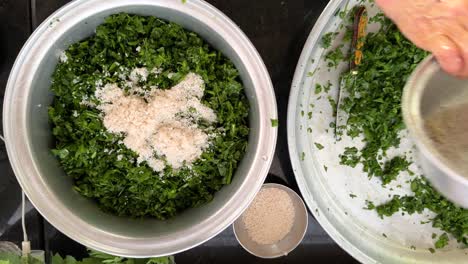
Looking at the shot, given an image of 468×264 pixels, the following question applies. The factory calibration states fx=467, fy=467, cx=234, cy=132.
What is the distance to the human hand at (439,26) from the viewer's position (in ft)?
3.14

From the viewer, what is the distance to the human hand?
0.96 meters

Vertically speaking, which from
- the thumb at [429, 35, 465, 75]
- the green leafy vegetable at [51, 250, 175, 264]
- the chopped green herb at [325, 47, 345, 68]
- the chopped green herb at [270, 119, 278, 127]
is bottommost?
the green leafy vegetable at [51, 250, 175, 264]

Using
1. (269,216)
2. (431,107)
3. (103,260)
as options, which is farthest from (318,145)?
(103,260)

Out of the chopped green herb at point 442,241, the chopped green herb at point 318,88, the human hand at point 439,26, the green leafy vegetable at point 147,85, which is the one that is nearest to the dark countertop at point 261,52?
the chopped green herb at point 318,88

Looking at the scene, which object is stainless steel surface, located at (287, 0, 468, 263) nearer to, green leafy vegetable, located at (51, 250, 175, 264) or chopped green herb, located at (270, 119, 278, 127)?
chopped green herb, located at (270, 119, 278, 127)

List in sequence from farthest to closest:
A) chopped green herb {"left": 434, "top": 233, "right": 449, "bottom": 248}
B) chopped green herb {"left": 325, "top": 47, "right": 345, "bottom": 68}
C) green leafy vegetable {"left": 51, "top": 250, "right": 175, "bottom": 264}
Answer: chopped green herb {"left": 434, "top": 233, "right": 449, "bottom": 248}
chopped green herb {"left": 325, "top": 47, "right": 345, "bottom": 68}
green leafy vegetable {"left": 51, "top": 250, "right": 175, "bottom": 264}

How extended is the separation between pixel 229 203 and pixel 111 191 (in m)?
0.36

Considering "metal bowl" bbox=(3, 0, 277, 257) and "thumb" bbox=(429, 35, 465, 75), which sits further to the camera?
"metal bowl" bbox=(3, 0, 277, 257)

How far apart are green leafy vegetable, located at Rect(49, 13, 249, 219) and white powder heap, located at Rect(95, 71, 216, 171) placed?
3 centimetres

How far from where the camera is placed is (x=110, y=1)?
1199 mm

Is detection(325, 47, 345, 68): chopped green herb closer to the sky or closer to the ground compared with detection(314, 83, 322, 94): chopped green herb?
closer to the sky

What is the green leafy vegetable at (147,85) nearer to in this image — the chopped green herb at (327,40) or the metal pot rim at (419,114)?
the chopped green herb at (327,40)

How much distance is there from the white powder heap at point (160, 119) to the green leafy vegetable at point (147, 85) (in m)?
0.03

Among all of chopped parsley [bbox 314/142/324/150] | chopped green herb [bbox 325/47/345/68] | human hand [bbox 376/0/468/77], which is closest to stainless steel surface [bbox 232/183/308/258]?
chopped parsley [bbox 314/142/324/150]
